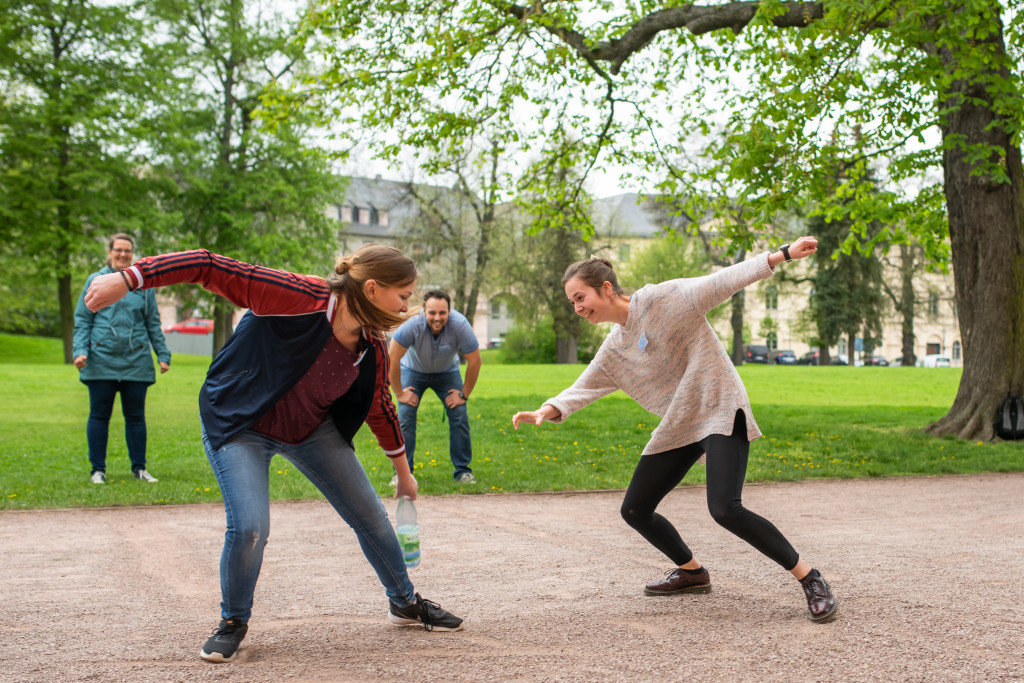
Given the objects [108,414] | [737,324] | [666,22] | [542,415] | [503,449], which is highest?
[666,22]

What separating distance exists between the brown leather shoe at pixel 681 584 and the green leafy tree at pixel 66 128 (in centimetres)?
2987

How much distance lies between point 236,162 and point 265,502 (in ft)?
120

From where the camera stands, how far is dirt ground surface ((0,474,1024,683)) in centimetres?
363

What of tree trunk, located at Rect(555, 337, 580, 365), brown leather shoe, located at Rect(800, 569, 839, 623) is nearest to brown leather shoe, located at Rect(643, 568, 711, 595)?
brown leather shoe, located at Rect(800, 569, 839, 623)

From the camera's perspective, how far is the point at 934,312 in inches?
2156

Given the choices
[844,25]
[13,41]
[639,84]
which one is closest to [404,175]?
[13,41]

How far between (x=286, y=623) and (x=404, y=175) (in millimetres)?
41084

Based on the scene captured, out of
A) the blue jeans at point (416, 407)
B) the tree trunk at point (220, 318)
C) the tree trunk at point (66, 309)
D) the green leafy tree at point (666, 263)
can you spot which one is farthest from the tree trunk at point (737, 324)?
the blue jeans at point (416, 407)

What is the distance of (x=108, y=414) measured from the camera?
8.33 m

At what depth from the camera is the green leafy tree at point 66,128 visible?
30.8 m

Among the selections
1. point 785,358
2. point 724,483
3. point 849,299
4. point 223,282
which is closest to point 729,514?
point 724,483

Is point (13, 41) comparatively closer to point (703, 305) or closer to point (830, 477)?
point (830, 477)

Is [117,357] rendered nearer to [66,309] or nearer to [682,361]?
[682,361]

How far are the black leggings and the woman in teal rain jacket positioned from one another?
5.02 metres
